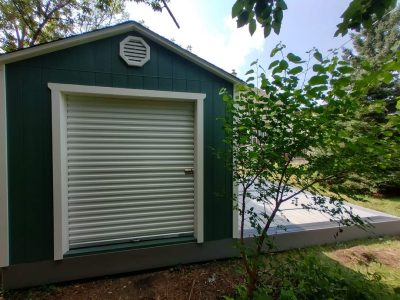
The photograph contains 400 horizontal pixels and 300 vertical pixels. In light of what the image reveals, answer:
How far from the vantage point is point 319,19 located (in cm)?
387

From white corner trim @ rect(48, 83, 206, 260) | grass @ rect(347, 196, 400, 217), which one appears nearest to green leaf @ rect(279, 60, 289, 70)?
white corner trim @ rect(48, 83, 206, 260)

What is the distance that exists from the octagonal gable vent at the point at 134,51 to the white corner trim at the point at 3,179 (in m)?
1.32

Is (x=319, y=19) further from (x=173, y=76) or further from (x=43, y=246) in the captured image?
(x=43, y=246)

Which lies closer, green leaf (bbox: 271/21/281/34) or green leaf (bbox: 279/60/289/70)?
green leaf (bbox: 271/21/281/34)

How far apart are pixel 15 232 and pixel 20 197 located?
1.34ft

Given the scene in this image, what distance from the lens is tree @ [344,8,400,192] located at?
143 cm

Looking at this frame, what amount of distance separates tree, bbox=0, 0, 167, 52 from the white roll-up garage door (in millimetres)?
5374

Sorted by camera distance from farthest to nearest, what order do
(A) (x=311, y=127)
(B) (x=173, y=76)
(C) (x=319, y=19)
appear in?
(C) (x=319, y=19) → (B) (x=173, y=76) → (A) (x=311, y=127)

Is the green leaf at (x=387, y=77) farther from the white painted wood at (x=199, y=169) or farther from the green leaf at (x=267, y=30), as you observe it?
the white painted wood at (x=199, y=169)

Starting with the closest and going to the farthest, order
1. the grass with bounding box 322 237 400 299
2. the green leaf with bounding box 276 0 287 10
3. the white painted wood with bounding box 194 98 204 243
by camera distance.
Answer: the green leaf with bounding box 276 0 287 10 → the grass with bounding box 322 237 400 299 → the white painted wood with bounding box 194 98 204 243

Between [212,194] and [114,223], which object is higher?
[212,194]

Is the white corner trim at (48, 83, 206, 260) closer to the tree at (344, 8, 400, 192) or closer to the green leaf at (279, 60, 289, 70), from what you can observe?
the green leaf at (279, 60, 289, 70)

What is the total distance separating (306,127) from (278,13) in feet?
2.74

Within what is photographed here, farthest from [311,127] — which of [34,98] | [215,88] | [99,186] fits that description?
[34,98]
